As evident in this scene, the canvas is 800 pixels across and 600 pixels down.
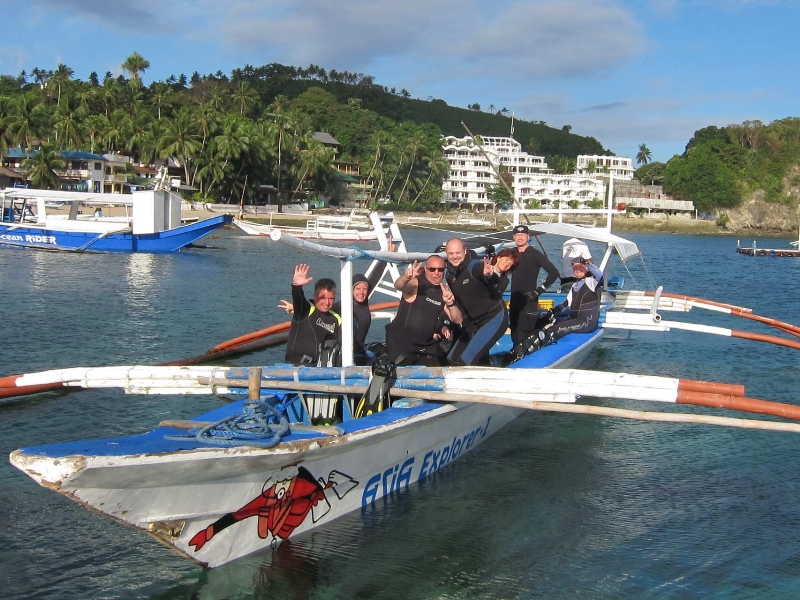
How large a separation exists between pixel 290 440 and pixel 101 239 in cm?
4000

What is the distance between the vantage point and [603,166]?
160 m

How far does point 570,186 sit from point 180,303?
413 ft

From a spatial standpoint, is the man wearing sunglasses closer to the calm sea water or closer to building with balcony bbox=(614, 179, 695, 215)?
the calm sea water

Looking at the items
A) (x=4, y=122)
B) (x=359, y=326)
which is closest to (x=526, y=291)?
(x=359, y=326)

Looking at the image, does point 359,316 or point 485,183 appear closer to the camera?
point 359,316

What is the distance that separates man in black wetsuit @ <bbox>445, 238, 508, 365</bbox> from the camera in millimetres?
9227

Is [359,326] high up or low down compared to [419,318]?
down

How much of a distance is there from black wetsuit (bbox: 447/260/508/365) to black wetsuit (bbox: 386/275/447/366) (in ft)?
→ 1.16

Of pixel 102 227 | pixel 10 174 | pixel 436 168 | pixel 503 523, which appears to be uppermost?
pixel 436 168

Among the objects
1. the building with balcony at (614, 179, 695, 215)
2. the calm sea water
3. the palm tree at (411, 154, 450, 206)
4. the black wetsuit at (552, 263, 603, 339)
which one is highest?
the palm tree at (411, 154, 450, 206)

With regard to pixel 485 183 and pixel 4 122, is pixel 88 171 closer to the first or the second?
pixel 4 122

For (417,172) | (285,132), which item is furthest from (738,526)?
(417,172)

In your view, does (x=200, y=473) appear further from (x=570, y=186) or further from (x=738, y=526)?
(x=570, y=186)

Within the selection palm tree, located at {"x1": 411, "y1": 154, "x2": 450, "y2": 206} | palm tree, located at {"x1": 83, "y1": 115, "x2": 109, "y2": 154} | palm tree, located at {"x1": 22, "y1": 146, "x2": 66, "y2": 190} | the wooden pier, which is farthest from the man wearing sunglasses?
palm tree, located at {"x1": 411, "y1": 154, "x2": 450, "y2": 206}
